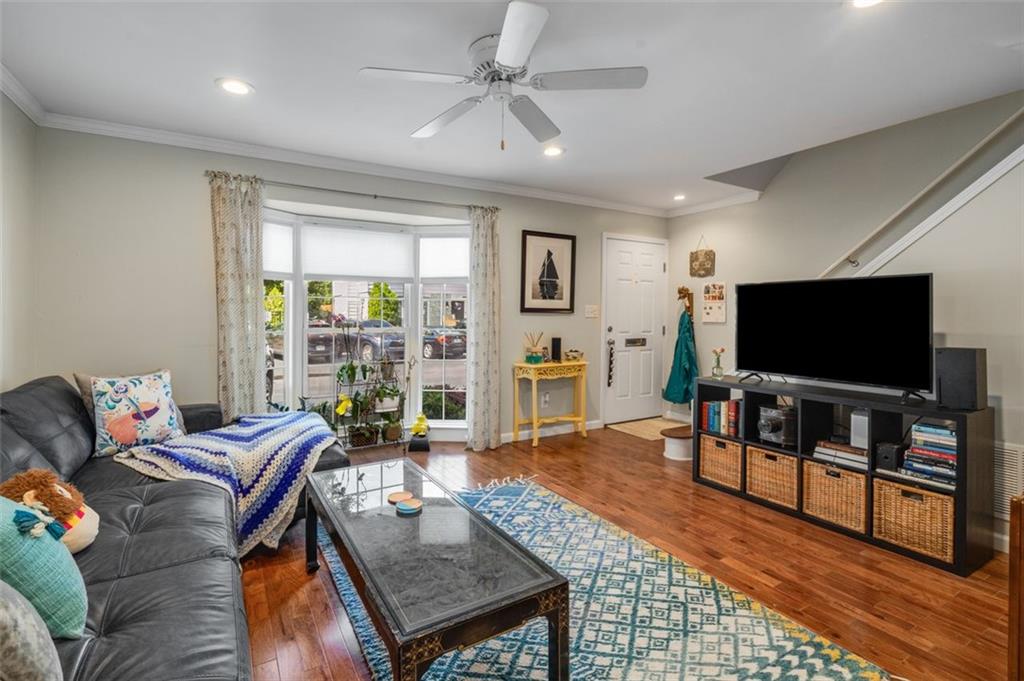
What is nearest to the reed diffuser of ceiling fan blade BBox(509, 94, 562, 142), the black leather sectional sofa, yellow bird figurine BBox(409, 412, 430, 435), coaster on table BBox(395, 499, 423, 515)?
yellow bird figurine BBox(409, 412, 430, 435)

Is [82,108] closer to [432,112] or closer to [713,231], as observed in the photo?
[432,112]

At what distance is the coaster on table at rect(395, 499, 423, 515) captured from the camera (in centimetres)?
193

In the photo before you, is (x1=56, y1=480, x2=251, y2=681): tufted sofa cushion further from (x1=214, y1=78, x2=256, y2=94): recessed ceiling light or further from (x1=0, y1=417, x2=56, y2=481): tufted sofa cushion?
(x1=214, y1=78, x2=256, y2=94): recessed ceiling light

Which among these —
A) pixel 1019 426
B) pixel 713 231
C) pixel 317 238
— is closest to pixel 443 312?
pixel 317 238

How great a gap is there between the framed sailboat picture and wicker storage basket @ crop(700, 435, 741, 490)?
200 cm

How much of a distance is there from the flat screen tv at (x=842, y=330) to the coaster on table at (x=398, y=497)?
8.70 feet

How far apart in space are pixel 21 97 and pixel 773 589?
15.1 ft

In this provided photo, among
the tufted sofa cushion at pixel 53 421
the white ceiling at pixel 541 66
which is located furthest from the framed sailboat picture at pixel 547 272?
the tufted sofa cushion at pixel 53 421

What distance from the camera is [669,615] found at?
2.04m

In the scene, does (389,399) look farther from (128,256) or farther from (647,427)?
(647,427)

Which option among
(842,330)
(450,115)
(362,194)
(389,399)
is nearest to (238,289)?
(362,194)

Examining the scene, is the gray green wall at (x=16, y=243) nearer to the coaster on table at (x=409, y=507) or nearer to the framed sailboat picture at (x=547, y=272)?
the coaster on table at (x=409, y=507)

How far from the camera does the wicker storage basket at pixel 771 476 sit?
3.06 meters

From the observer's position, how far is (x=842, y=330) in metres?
3.00
